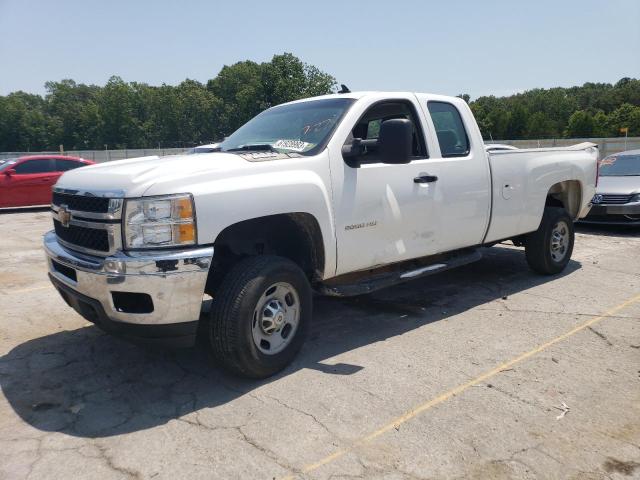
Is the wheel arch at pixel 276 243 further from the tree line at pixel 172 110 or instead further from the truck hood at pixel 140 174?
the tree line at pixel 172 110

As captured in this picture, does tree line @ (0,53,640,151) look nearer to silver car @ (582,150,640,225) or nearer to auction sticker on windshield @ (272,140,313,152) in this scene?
silver car @ (582,150,640,225)

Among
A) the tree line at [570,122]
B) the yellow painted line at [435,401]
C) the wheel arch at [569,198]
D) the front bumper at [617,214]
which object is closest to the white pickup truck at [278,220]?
the yellow painted line at [435,401]

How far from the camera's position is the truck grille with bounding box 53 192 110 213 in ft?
11.0

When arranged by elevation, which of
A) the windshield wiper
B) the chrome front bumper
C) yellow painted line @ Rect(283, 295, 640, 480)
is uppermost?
the windshield wiper

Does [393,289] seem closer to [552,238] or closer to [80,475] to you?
[552,238]

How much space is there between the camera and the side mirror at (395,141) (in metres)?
3.96

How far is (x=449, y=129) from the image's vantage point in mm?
5199

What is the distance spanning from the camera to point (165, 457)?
2.82m

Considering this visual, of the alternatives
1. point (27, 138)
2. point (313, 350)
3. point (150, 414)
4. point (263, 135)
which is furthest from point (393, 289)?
point (27, 138)

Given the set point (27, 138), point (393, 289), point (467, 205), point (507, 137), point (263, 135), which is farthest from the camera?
point (27, 138)

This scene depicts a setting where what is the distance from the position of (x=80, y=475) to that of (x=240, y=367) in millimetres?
1155

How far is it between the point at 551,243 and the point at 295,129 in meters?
3.74

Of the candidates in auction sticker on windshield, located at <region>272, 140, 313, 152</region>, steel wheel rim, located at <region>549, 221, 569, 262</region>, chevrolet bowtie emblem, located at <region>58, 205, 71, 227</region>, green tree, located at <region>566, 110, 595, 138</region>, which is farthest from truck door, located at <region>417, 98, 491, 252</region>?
green tree, located at <region>566, 110, 595, 138</region>

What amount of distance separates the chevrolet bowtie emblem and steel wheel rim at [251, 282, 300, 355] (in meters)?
1.44
